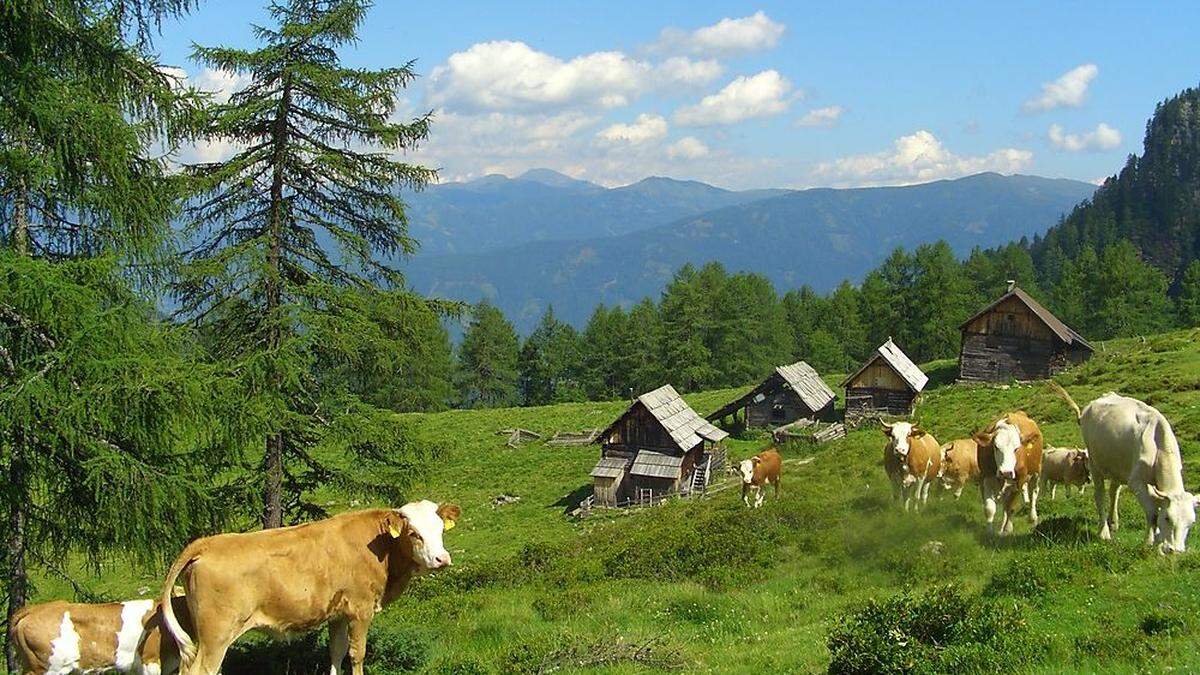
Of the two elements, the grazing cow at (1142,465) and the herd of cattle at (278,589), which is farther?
the grazing cow at (1142,465)

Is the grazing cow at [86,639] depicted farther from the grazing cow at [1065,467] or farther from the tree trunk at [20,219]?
the grazing cow at [1065,467]

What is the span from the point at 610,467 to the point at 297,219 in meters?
22.9

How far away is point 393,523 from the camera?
7.05 m

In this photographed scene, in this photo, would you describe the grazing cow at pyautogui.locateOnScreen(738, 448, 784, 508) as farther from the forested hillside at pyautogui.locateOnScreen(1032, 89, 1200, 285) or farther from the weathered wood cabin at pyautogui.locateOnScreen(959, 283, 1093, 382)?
the forested hillside at pyautogui.locateOnScreen(1032, 89, 1200, 285)

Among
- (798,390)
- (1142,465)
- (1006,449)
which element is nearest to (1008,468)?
(1006,449)

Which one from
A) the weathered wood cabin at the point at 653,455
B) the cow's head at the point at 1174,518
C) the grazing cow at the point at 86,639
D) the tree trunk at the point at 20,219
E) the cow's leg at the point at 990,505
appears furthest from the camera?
the weathered wood cabin at the point at 653,455

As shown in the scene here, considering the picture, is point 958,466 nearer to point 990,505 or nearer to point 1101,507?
point 990,505

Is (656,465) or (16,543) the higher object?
(16,543)

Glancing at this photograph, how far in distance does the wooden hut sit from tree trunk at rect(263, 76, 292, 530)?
118 feet

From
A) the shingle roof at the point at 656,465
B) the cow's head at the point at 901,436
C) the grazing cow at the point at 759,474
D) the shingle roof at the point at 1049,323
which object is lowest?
the shingle roof at the point at 656,465

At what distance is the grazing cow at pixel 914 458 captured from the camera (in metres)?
16.0

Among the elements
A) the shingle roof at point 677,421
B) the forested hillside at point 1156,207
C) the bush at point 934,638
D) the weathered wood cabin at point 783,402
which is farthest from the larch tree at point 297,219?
the forested hillside at point 1156,207

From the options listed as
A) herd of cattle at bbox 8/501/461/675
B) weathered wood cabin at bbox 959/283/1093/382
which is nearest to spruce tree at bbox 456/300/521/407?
weathered wood cabin at bbox 959/283/1093/382

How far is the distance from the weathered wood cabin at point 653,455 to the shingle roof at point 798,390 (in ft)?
27.3
